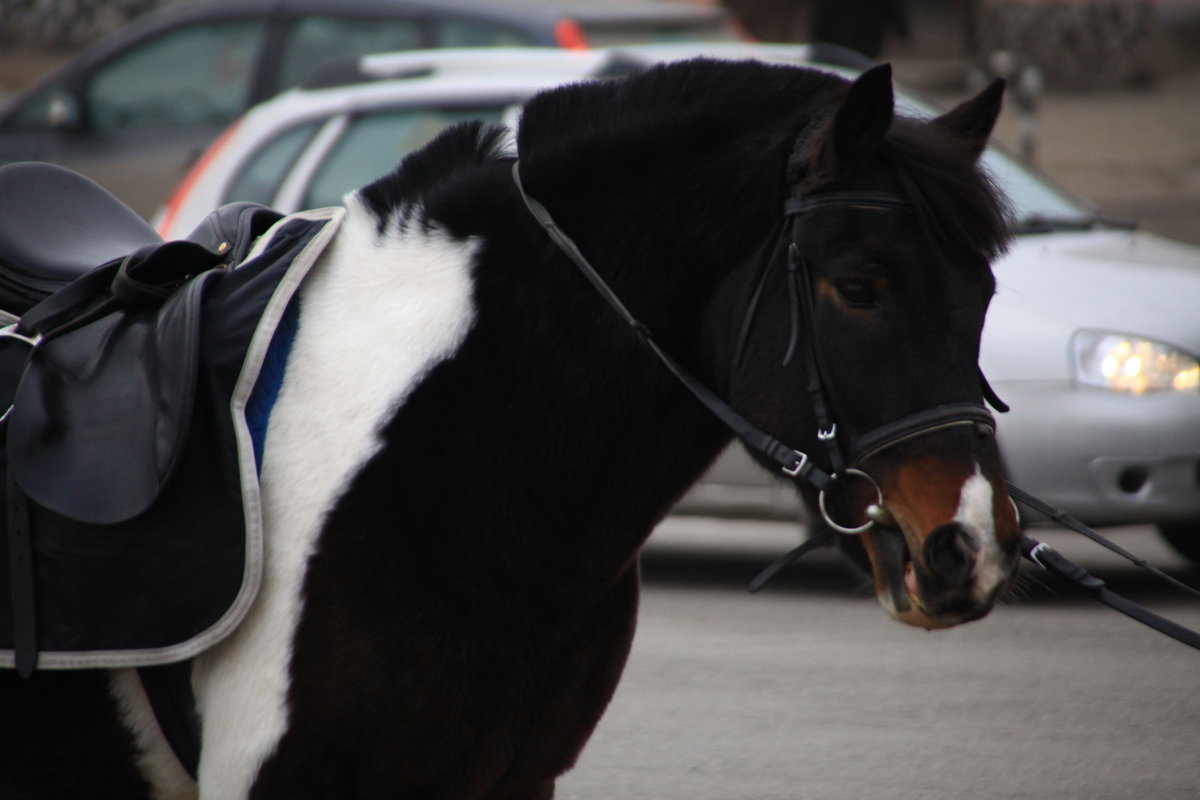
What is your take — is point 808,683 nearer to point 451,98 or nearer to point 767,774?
point 767,774

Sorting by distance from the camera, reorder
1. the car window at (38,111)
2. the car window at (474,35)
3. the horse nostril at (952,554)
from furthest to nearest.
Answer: the car window at (38,111)
the car window at (474,35)
the horse nostril at (952,554)

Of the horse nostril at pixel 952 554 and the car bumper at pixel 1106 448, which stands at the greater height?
the horse nostril at pixel 952 554

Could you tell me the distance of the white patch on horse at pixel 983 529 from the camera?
221cm

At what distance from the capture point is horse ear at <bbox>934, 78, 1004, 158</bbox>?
8.27 feet

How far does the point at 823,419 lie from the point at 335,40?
7789mm

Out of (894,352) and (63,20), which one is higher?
(894,352)

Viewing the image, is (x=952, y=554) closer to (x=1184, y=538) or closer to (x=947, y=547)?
(x=947, y=547)

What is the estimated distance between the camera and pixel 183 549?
7.88ft

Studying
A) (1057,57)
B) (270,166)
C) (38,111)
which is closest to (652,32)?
(270,166)

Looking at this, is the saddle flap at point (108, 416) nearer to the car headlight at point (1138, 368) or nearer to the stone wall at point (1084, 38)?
the car headlight at point (1138, 368)

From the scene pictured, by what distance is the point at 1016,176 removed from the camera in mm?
7629

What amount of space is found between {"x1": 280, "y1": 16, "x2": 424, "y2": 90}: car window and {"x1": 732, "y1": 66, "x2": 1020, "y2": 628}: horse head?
737 centimetres

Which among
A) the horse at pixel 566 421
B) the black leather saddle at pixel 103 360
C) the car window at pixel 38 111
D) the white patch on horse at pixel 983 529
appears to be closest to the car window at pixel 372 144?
the car window at pixel 38 111

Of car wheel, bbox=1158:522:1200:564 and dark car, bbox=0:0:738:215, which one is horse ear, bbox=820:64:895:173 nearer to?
car wheel, bbox=1158:522:1200:564
